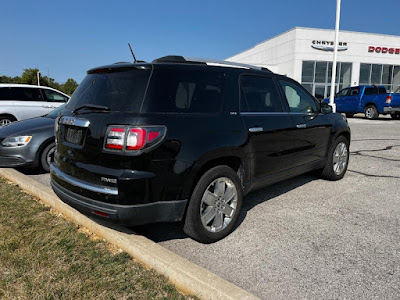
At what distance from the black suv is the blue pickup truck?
16.2m

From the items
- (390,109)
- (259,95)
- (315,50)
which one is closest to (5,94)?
(259,95)

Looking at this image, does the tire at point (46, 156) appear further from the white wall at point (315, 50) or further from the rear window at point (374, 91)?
the white wall at point (315, 50)

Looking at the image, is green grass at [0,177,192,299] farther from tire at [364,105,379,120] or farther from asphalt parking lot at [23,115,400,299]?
tire at [364,105,379,120]

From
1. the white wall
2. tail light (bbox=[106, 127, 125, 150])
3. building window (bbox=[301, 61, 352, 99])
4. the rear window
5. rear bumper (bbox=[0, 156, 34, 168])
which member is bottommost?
rear bumper (bbox=[0, 156, 34, 168])

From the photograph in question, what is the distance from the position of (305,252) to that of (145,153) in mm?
1739

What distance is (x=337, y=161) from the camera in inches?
209

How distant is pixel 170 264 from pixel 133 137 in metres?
1.06

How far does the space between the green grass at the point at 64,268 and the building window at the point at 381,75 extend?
32096 mm

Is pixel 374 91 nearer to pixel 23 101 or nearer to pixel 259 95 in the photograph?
pixel 259 95

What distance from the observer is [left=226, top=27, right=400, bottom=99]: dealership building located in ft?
90.7

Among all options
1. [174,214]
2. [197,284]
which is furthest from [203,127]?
[197,284]

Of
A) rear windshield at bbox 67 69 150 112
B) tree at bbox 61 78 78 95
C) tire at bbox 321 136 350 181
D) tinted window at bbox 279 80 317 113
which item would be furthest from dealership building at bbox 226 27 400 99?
tree at bbox 61 78 78 95

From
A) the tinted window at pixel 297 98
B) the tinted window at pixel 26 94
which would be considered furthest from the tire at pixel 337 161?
the tinted window at pixel 26 94

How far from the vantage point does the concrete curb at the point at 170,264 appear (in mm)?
2237
